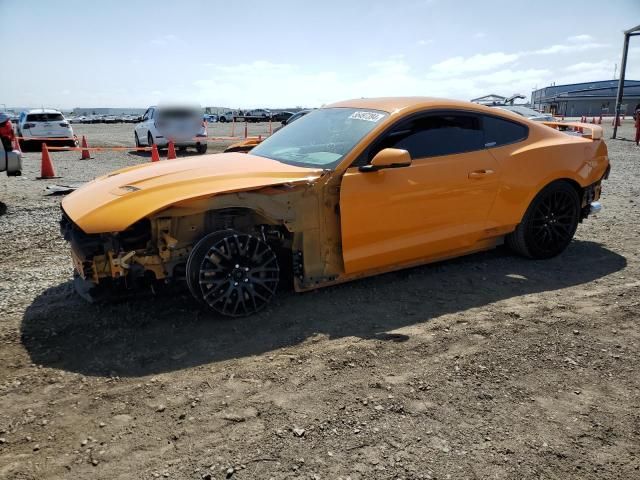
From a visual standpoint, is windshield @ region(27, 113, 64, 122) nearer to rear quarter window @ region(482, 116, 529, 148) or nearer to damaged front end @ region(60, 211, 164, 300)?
damaged front end @ region(60, 211, 164, 300)

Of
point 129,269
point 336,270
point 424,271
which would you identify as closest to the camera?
point 129,269

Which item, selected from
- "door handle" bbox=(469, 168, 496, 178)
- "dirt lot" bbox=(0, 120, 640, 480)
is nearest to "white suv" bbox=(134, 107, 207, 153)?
"dirt lot" bbox=(0, 120, 640, 480)

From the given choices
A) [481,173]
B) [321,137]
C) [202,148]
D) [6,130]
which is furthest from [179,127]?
[481,173]

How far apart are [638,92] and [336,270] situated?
7767cm

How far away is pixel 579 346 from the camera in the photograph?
329 centimetres

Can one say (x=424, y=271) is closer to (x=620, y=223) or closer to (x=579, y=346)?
(x=579, y=346)

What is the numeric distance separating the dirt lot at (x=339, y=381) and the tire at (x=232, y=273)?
0.15 metres

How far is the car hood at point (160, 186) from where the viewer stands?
3.26 metres

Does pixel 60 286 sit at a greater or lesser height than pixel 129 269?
lesser

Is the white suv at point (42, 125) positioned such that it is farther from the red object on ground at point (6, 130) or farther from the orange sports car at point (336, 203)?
the orange sports car at point (336, 203)

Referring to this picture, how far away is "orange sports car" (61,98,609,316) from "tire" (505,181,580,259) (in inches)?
0.5

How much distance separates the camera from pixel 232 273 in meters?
3.59

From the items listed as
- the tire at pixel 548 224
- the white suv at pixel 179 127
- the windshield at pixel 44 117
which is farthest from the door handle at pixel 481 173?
the windshield at pixel 44 117

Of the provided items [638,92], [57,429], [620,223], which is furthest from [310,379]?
[638,92]
